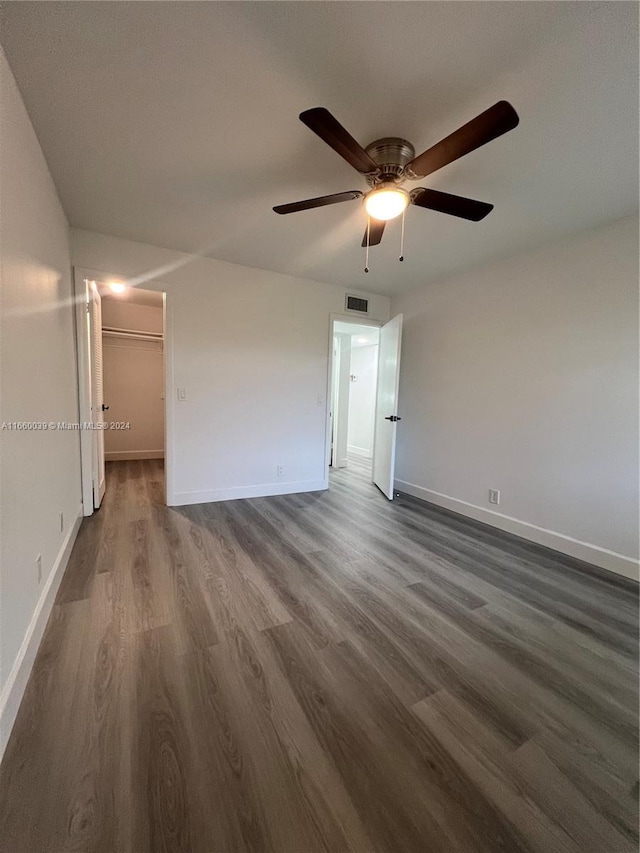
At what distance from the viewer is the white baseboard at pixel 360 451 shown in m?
6.21

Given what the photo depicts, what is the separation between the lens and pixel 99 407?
332 centimetres

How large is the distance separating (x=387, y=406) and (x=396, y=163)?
2.60 meters

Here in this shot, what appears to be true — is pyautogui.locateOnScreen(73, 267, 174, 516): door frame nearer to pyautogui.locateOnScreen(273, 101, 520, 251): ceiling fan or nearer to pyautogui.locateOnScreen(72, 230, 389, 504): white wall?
pyautogui.locateOnScreen(72, 230, 389, 504): white wall

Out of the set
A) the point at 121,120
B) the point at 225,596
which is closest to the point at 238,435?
the point at 225,596

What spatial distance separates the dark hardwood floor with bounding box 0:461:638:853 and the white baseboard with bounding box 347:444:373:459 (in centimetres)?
387

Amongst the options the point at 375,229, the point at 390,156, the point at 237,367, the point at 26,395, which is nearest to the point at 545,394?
the point at 375,229

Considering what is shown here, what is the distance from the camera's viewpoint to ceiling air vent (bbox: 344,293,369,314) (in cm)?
400

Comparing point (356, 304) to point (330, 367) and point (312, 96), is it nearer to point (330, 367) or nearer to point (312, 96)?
point (330, 367)

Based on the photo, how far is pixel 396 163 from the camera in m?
1.64

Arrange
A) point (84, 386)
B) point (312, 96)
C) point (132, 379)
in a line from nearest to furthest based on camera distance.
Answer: point (312, 96)
point (84, 386)
point (132, 379)

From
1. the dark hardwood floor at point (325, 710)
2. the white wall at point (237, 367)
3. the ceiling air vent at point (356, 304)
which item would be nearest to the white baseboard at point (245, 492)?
the white wall at point (237, 367)

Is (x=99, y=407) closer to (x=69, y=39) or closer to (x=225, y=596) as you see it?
(x=225, y=596)

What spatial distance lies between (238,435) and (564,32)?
3309mm

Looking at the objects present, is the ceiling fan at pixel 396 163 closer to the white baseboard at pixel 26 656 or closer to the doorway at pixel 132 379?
the white baseboard at pixel 26 656
